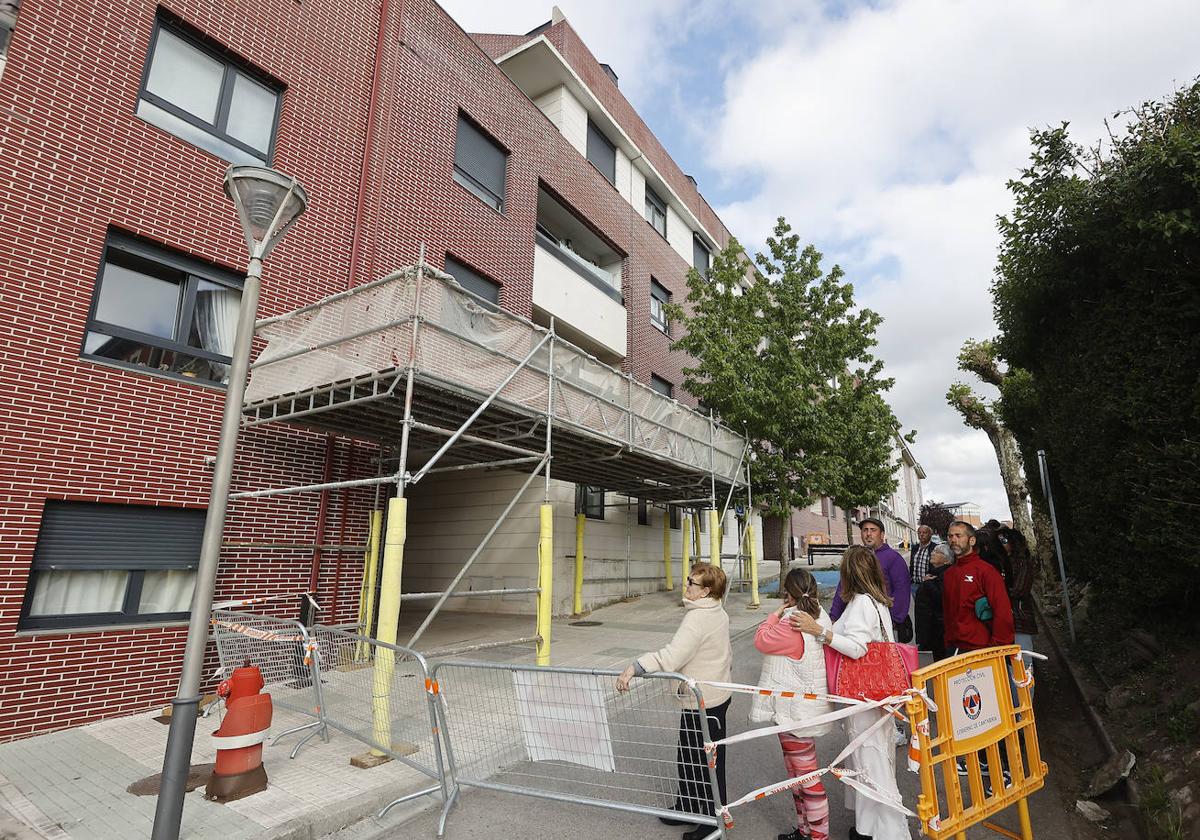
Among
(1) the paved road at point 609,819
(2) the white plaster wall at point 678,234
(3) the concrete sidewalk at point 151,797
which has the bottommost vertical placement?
(1) the paved road at point 609,819

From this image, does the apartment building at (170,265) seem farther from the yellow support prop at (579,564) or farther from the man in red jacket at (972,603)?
the man in red jacket at (972,603)

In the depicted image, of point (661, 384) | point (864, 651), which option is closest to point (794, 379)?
point (661, 384)

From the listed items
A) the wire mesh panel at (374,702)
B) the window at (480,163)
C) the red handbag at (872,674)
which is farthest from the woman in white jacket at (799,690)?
the window at (480,163)

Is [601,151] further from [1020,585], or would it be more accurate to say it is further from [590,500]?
[1020,585]

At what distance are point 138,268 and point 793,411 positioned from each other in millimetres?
11873

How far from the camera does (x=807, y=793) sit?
11.5 feet

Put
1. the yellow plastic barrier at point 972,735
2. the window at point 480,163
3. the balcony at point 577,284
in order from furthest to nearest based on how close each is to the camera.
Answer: the balcony at point 577,284, the window at point 480,163, the yellow plastic barrier at point 972,735

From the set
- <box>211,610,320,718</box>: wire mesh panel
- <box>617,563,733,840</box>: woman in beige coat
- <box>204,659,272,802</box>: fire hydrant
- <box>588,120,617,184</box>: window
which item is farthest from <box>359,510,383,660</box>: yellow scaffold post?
<box>588,120,617,184</box>: window

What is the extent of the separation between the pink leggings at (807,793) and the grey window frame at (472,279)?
879cm

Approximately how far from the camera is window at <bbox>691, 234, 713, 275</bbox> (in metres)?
22.6

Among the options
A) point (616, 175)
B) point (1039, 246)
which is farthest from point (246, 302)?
point (616, 175)

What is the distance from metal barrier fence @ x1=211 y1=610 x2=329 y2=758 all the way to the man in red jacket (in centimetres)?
510

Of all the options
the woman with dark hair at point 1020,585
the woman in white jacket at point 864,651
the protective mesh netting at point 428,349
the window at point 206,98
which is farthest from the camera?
the window at point 206,98

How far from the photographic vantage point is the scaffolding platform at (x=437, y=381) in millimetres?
6086
